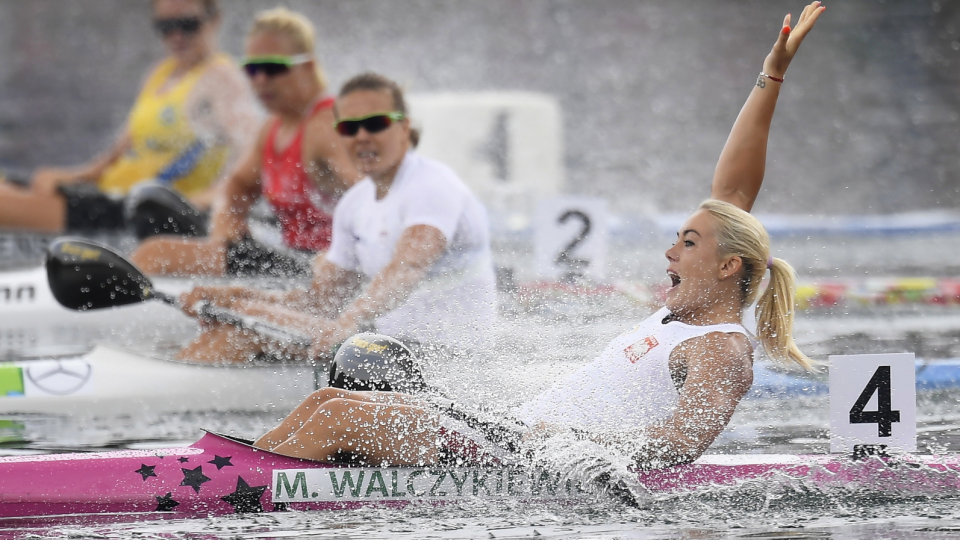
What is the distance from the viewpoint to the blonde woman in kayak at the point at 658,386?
339cm

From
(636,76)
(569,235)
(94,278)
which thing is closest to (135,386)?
(94,278)

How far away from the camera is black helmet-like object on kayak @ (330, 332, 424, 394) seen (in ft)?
12.4

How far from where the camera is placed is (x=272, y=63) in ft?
20.1

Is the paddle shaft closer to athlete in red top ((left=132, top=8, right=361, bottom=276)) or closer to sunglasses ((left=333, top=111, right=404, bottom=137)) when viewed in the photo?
sunglasses ((left=333, top=111, right=404, bottom=137))

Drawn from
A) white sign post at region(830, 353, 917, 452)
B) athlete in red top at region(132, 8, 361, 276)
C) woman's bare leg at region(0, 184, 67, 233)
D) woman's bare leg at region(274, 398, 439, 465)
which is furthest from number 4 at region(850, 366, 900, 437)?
woman's bare leg at region(0, 184, 67, 233)

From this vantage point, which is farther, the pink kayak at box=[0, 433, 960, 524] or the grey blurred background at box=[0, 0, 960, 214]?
the grey blurred background at box=[0, 0, 960, 214]

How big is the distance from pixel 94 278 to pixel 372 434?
241 centimetres

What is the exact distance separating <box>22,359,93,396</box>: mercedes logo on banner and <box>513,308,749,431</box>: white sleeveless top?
2.44 metres

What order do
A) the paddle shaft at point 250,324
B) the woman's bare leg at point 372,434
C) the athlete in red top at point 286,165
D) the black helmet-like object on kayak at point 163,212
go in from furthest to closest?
the black helmet-like object on kayak at point 163,212 < the athlete in red top at point 286,165 < the paddle shaft at point 250,324 < the woman's bare leg at point 372,434

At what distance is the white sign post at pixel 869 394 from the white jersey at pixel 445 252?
1.38 meters

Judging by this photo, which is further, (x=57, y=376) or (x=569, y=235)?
(x=569, y=235)

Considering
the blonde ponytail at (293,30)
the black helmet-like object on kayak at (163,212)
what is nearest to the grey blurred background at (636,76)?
the black helmet-like object on kayak at (163,212)

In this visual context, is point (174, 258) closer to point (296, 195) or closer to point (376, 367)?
point (296, 195)

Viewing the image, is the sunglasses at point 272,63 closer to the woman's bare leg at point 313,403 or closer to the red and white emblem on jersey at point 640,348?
the woman's bare leg at point 313,403
